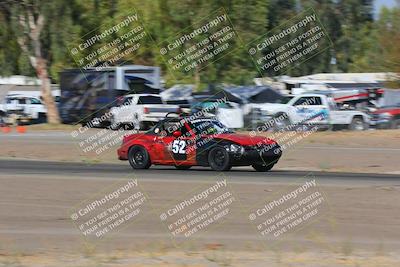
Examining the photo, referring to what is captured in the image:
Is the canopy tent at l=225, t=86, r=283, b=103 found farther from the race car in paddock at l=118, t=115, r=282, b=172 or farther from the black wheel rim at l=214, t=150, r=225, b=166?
the black wheel rim at l=214, t=150, r=225, b=166

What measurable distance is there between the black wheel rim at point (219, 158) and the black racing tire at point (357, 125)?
56.3 feet

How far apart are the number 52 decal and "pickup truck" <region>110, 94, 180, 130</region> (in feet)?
56.1

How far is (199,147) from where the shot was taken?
19812 mm

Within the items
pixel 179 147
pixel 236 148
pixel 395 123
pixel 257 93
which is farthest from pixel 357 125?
pixel 236 148

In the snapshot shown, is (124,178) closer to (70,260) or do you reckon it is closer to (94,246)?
(94,246)

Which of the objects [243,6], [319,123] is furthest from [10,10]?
[319,123]

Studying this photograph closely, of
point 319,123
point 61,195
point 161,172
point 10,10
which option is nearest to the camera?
point 61,195

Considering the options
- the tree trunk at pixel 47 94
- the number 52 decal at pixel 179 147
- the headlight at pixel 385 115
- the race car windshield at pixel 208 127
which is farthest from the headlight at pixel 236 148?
the tree trunk at pixel 47 94

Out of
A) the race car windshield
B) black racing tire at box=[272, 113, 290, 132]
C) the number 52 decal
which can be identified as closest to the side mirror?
the number 52 decal

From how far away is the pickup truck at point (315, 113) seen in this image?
1383 inches

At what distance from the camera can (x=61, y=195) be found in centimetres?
1580

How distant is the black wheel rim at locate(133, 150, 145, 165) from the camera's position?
68.7 ft

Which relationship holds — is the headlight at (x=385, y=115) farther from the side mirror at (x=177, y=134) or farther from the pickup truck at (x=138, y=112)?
the side mirror at (x=177, y=134)

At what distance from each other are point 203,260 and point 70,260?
144 centimetres
